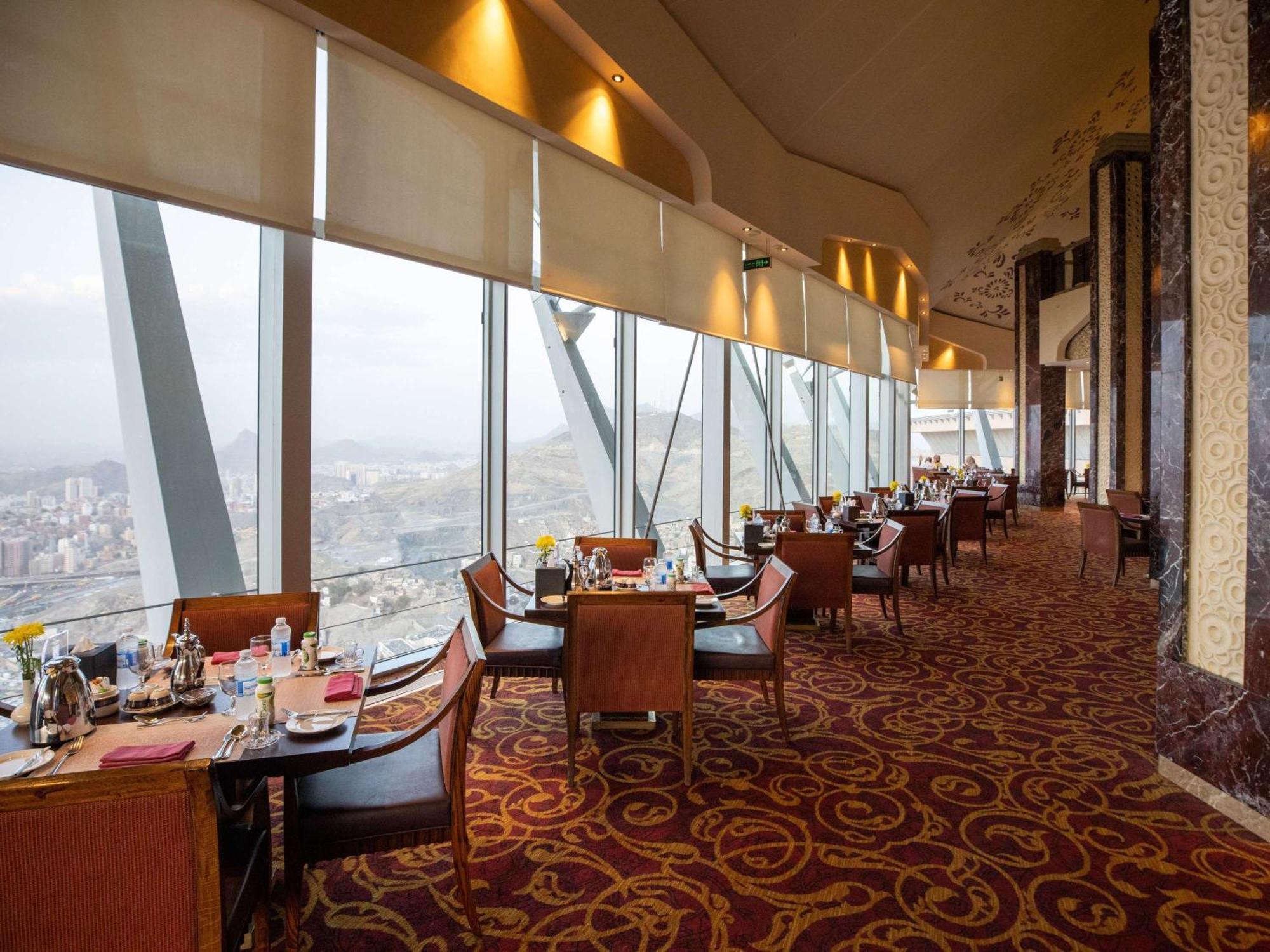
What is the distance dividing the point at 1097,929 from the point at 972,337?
19.0 m

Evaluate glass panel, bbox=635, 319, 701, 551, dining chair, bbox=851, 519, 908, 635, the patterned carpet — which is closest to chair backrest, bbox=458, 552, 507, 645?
the patterned carpet

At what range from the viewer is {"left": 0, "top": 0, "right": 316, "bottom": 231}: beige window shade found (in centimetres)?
245

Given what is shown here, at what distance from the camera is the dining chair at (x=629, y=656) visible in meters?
2.87

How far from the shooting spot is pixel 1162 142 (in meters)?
3.09

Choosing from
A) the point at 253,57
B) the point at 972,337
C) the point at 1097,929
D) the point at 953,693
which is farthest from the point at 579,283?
the point at 972,337

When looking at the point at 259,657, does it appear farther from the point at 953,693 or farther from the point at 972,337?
the point at 972,337

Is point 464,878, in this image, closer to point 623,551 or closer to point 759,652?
point 759,652

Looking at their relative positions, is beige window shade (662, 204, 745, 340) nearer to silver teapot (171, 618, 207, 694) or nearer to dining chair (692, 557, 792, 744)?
dining chair (692, 557, 792, 744)

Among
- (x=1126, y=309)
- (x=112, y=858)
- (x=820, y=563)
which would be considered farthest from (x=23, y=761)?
(x=1126, y=309)

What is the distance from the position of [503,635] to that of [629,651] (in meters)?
1.05

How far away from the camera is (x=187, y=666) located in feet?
7.11

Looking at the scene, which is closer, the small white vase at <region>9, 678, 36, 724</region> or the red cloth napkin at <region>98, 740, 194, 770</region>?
the red cloth napkin at <region>98, 740, 194, 770</region>

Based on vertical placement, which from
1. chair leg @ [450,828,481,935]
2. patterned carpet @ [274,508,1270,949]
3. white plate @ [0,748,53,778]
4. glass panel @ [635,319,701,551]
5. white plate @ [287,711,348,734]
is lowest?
patterned carpet @ [274,508,1270,949]

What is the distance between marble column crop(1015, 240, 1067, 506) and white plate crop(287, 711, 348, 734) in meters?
15.4
